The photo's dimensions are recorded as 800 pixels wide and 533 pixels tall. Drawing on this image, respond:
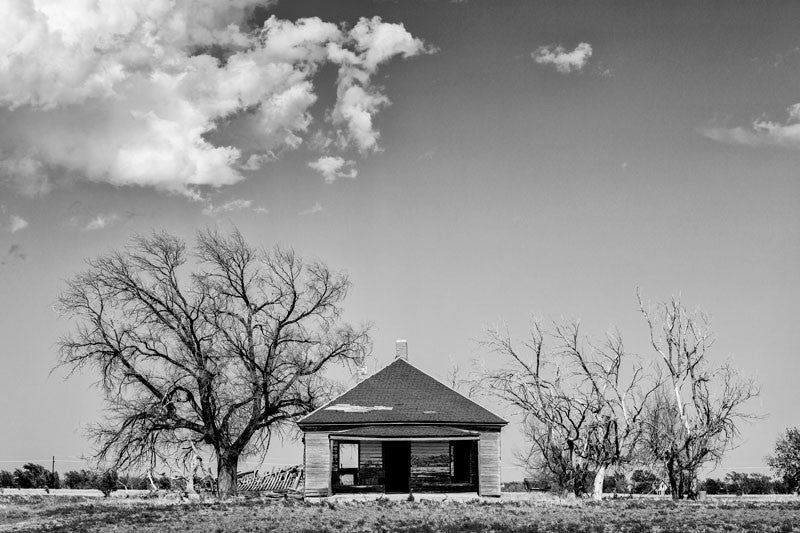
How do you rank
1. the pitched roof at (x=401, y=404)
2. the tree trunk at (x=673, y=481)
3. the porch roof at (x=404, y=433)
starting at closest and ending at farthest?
the porch roof at (x=404, y=433), the pitched roof at (x=401, y=404), the tree trunk at (x=673, y=481)

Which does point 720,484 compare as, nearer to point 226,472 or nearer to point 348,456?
point 348,456

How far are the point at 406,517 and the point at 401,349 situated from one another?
757 inches

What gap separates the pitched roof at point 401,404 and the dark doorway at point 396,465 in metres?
2.37

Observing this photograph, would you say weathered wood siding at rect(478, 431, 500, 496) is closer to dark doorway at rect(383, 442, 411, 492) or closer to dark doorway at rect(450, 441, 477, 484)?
dark doorway at rect(450, 441, 477, 484)

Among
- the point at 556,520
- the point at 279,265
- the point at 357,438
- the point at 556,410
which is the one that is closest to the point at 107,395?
the point at 279,265


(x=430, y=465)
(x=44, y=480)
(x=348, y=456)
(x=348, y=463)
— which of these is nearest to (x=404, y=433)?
(x=430, y=465)

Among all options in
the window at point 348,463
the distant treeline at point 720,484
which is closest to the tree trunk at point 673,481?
the distant treeline at point 720,484

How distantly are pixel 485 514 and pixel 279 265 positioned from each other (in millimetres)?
20300

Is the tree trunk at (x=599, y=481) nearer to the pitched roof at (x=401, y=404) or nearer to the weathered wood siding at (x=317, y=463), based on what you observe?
the pitched roof at (x=401, y=404)

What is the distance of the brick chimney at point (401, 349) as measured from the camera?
4225 centimetres

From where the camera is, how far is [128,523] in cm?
2295

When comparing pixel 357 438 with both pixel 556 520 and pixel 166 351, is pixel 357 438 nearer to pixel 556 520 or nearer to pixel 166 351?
pixel 166 351

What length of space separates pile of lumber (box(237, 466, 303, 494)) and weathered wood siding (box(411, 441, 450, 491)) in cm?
791

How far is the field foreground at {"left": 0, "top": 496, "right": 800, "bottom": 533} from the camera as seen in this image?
2092cm
